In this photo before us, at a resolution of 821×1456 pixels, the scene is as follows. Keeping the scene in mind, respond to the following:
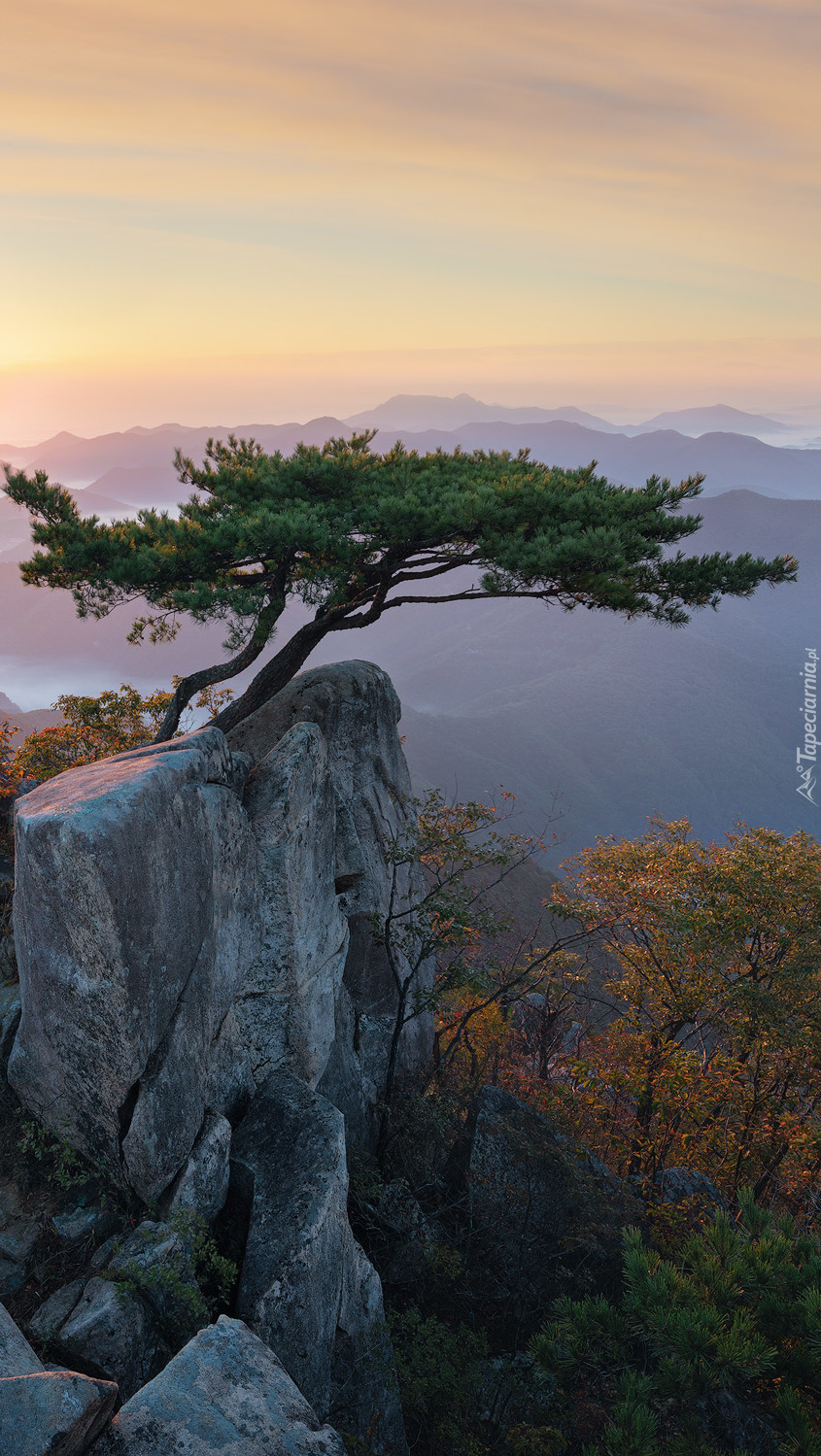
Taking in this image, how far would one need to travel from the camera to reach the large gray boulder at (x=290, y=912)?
1231 cm

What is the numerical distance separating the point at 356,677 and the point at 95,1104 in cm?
1063

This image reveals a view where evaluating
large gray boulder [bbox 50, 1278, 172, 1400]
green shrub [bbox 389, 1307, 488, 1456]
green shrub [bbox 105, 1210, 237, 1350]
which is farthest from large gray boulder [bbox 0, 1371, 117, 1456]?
green shrub [bbox 389, 1307, 488, 1456]

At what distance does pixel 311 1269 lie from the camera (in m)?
9.52

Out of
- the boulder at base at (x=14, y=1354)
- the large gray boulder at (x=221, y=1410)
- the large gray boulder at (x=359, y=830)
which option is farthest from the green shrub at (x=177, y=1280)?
the large gray boulder at (x=359, y=830)

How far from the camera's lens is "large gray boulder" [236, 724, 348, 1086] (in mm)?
12312

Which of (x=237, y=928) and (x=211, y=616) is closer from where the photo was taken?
(x=237, y=928)

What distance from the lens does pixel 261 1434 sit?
647cm

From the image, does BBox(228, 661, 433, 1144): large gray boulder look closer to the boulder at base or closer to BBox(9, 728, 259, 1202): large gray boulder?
BBox(9, 728, 259, 1202): large gray boulder

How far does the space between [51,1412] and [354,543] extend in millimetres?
11349

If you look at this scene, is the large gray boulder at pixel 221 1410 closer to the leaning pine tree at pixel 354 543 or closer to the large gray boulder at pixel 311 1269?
the large gray boulder at pixel 311 1269

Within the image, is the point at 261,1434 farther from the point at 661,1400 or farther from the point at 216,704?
the point at 216,704

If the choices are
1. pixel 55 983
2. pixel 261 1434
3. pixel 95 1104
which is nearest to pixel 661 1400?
pixel 261 1434

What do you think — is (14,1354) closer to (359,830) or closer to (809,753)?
(359,830)

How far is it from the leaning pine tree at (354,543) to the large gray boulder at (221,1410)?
385 inches
